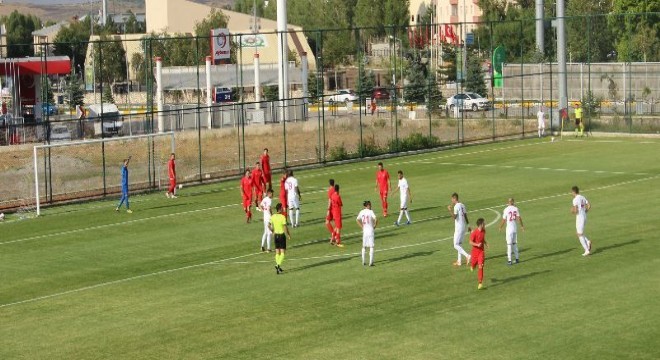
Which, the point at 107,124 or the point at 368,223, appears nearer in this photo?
the point at 368,223

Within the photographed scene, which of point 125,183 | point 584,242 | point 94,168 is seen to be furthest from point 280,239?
point 94,168

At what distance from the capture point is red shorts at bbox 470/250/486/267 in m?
30.9

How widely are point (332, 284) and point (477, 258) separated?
3.93m

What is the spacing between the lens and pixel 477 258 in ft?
102

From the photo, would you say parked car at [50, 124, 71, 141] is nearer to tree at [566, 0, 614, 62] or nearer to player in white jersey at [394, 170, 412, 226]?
player in white jersey at [394, 170, 412, 226]

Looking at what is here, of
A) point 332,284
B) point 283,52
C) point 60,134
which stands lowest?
point 332,284

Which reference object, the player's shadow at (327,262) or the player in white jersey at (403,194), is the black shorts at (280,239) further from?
the player in white jersey at (403,194)

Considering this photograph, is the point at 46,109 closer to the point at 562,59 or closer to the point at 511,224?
the point at 562,59

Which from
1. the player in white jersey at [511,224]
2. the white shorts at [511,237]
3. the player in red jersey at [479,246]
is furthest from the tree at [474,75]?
the player in red jersey at [479,246]

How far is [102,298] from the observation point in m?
32.2

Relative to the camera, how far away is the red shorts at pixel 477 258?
1217 inches

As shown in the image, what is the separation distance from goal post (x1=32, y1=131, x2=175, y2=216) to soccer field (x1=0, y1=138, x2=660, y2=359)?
2.49 metres

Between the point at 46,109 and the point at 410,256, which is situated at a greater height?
the point at 46,109

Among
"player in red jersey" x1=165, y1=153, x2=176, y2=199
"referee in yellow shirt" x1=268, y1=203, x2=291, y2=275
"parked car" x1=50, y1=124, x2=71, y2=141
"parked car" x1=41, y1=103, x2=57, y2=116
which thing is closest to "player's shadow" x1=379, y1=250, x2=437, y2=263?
"referee in yellow shirt" x1=268, y1=203, x2=291, y2=275
